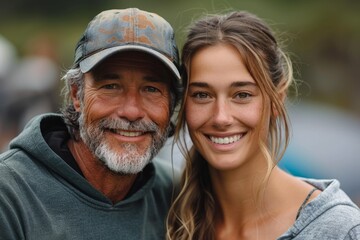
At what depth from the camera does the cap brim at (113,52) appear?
4.51 m

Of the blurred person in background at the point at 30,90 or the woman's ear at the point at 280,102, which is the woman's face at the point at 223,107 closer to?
the woman's ear at the point at 280,102

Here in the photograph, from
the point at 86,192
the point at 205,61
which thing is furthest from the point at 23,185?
the point at 205,61

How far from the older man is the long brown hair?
0.16 metres

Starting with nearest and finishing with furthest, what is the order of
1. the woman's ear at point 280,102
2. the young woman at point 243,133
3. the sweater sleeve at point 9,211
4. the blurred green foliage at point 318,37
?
the sweater sleeve at point 9,211
the young woman at point 243,133
the woman's ear at point 280,102
the blurred green foliage at point 318,37

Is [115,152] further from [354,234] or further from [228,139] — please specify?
[354,234]

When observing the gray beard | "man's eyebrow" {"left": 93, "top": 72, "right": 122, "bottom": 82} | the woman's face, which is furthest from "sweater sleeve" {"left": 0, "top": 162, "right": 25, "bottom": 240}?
the woman's face

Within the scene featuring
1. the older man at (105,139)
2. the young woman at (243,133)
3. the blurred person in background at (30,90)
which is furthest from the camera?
the blurred person in background at (30,90)

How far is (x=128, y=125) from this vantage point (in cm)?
454

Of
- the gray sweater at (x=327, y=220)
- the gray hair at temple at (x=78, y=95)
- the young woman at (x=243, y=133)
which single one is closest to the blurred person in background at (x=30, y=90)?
the gray hair at temple at (x=78, y=95)

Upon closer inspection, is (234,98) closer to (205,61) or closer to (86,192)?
(205,61)

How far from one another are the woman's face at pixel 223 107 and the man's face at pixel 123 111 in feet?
0.72

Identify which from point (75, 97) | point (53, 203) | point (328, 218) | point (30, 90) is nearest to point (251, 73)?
point (328, 218)

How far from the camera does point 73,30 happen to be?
20.9m

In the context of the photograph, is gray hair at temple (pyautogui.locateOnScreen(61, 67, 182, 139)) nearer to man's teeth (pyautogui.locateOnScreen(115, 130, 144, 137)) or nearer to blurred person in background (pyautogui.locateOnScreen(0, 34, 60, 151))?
man's teeth (pyautogui.locateOnScreen(115, 130, 144, 137))
